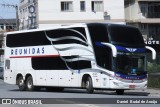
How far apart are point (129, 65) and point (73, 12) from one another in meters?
45.0

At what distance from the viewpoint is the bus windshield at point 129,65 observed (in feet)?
94.5

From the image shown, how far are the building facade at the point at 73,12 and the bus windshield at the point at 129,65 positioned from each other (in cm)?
4322

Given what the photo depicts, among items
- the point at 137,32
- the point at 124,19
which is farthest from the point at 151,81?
the point at 124,19

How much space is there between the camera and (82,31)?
3036cm

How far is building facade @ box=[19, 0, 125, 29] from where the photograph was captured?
72688 mm

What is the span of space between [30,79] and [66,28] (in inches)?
208

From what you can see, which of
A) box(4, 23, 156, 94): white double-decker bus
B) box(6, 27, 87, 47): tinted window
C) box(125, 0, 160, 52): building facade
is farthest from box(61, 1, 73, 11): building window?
box(4, 23, 156, 94): white double-decker bus

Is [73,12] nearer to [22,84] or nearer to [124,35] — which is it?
[22,84]

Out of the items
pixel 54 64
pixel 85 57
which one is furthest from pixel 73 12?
pixel 85 57

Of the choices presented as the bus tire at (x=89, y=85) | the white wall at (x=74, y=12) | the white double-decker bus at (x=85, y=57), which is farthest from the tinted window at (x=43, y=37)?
the white wall at (x=74, y=12)

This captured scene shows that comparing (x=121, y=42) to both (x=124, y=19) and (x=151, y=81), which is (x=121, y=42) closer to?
(x=151, y=81)

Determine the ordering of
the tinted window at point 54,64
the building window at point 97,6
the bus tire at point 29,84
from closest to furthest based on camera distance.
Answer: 1. the tinted window at point 54,64
2. the bus tire at point 29,84
3. the building window at point 97,6

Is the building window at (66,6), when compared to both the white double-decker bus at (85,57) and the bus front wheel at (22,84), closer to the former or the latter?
the white double-decker bus at (85,57)

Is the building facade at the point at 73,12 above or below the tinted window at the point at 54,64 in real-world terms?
above
